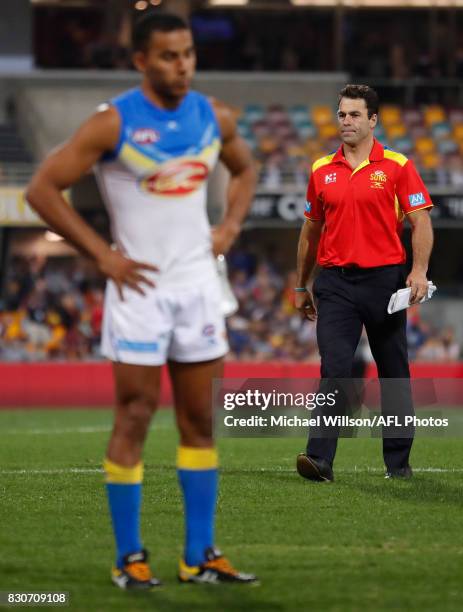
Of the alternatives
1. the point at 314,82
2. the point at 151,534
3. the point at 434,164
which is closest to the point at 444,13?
the point at 314,82

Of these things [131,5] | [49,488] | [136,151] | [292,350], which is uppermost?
[131,5]

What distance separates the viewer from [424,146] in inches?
1109

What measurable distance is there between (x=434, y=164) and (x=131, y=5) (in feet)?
29.2

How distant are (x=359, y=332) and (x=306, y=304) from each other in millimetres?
447

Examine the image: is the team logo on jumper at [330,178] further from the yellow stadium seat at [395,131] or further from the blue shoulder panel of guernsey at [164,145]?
the yellow stadium seat at [395,131]

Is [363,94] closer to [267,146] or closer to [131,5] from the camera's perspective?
[267,146]

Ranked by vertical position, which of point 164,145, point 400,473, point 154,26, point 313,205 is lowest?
point 400,473

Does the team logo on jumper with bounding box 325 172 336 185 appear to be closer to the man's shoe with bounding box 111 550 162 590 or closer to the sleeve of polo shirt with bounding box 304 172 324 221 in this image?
the sleeve of polo shirt with bounding box 304 172 324 221

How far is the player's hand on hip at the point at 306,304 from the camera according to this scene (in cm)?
836

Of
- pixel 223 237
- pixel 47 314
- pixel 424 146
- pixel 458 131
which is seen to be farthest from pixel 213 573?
pixel 458 131

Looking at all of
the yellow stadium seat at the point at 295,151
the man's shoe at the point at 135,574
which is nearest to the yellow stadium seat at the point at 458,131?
the yellow stadium seat at the point at 295,151

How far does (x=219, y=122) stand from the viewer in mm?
5164

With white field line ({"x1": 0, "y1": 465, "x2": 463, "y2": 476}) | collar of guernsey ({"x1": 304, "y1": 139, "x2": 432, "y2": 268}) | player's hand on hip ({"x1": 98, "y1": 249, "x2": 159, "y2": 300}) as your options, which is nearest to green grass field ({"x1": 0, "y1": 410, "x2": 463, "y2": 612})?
white field line ({"x1": 0, "y1": 465, "x2": 463, "y2": 476})

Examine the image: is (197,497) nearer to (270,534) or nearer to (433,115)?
(270,534)
